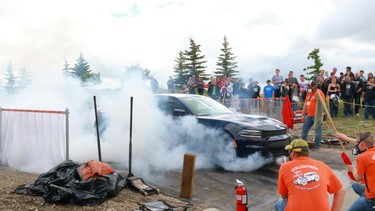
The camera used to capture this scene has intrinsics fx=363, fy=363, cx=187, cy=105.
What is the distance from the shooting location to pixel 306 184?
3.33m

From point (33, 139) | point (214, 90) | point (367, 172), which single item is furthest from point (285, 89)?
point (367, 172)

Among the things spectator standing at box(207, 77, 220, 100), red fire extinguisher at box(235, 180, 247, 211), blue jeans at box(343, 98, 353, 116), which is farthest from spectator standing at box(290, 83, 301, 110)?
red fire extinguisher at box(235, 180, 247, 211)

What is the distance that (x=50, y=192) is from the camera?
5.17 metres

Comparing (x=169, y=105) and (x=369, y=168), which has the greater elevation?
(x=169, y=105)

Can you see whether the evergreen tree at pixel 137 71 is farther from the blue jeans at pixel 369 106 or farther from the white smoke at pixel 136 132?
the blue jeans at pixel 369 106

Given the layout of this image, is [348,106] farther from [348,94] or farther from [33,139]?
[33,139]

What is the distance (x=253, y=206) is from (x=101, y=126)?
15.2 ft

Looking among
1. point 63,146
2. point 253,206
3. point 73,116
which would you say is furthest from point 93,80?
point 253,206

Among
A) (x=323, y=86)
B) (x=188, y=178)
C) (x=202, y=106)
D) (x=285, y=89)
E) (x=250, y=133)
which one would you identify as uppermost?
(x=323, y=86)

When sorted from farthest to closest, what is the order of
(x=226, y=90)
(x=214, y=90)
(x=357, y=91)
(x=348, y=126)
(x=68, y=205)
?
(x=226, y=90)
(x=214, y=90)
(x=357, y=91)
(x=348, y=126)
(x=68, y=205)

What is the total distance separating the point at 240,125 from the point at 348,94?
9.77 metres

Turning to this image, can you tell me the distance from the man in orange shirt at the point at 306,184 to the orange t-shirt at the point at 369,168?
0.81 metres

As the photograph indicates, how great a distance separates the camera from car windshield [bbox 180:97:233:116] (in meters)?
8.12

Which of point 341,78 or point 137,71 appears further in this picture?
point 341,78
